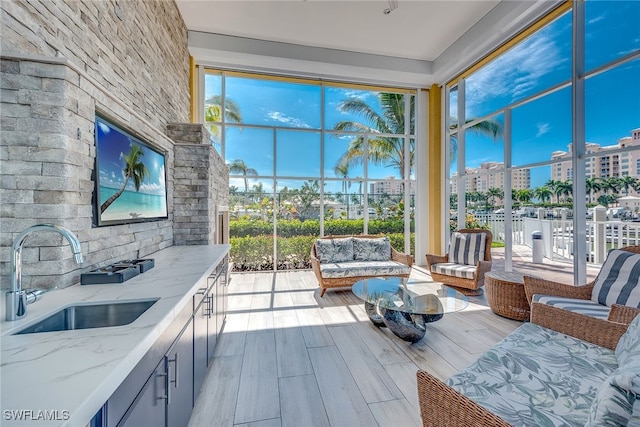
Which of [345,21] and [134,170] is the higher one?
[345,21]

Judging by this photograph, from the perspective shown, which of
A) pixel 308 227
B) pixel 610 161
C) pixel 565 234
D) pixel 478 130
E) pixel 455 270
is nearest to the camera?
pixel 610 161

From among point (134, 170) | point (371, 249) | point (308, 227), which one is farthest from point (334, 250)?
point (134, 170)

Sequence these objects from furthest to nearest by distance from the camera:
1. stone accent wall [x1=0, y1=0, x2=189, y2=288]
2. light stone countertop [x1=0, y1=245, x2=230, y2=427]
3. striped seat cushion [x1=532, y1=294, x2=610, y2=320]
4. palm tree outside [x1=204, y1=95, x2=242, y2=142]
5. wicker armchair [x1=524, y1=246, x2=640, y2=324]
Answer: palm tree outside [x1=204, y1=95, x2=242, y2=142] → wicker armchair [x1=524, y1=246, x2=640, y2=324] → striped seat cushion [x1=532, y1=294, x2=610, y2=320] → stone accent wall [x1=0, y1=0, x2=189, y2=288] → light stone countertop [x1=0, y1=245, x2=230, y2=427]

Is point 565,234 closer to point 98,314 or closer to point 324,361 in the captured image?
point 324,361

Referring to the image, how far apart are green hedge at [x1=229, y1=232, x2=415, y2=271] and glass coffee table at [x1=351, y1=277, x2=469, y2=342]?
110 inches

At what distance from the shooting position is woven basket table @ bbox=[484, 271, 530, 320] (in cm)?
311

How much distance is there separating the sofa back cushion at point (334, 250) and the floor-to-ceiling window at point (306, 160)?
123cm

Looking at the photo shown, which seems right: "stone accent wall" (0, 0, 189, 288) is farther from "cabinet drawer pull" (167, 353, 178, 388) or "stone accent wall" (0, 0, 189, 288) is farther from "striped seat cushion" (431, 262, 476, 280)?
"striped seat cushion" (431, 262, 476, 280)

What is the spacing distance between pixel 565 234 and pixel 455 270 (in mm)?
1639

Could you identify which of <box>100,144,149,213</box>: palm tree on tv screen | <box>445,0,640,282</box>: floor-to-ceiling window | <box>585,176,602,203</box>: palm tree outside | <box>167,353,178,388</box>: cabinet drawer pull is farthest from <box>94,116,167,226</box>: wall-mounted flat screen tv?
<box>585,176,602,203</box>: palm tree outside

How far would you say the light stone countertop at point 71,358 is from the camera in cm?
60

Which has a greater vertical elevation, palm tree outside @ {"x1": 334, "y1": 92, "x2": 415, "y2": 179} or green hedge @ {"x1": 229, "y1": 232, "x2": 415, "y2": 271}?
palm tree outside @ {"x1": 334, "y1": 92, "x2": 415, "y2": 179}

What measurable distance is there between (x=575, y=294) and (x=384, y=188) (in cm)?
415

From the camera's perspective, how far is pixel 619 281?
2334 millimetres
